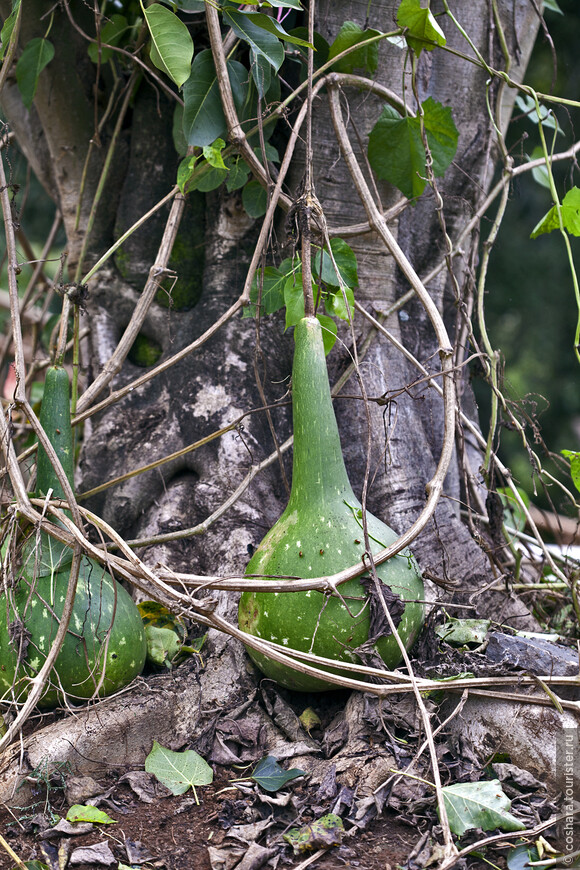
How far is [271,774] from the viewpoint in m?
1.24

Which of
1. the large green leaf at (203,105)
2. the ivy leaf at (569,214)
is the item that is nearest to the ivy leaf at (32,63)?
the large green leaf at (203,105)

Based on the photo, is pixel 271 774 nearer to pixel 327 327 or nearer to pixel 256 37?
pixel 327 327

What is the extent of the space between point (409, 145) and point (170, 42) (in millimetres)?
604

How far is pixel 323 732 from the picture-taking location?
4.60ft

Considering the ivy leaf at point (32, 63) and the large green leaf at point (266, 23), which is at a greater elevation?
the ivy leaf at point (32, 63)

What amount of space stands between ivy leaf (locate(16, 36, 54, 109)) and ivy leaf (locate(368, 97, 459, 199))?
0.88 meters

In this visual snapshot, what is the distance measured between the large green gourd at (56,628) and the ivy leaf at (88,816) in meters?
0.18

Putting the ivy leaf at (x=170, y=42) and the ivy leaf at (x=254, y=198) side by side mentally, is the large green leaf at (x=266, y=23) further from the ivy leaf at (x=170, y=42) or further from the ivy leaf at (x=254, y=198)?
the ivy leaf at (x=254, y=198)

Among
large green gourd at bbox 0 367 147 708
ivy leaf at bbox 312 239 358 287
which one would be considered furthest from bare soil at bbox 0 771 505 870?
ivy leaf at bbox 312 239 358 287

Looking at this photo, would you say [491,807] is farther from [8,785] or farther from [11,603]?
[11,603]

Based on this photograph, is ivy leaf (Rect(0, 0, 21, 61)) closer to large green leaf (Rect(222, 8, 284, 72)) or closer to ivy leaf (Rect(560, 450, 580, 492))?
large green leaf (Rect(222, 8, 284, 72))

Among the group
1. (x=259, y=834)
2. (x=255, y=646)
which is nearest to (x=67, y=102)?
(x=255, y=646)

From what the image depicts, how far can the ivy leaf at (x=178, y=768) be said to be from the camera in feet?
4.13

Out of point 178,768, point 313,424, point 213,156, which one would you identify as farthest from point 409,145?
point 178,768
